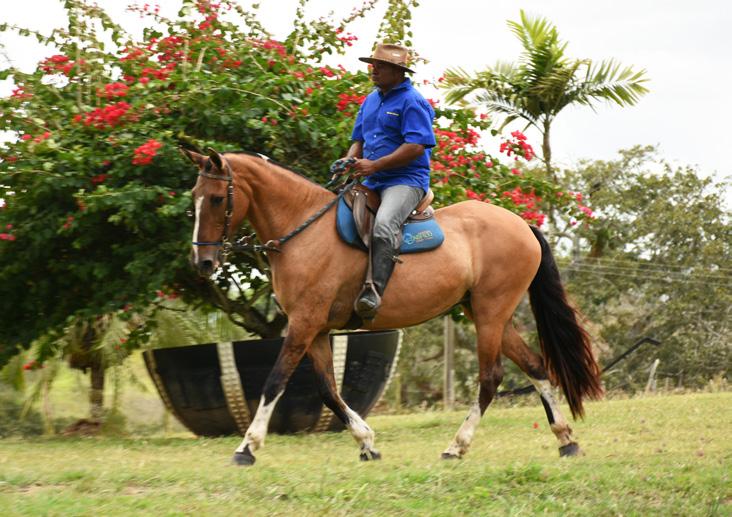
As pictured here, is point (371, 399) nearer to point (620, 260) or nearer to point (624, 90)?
point (624, 90)

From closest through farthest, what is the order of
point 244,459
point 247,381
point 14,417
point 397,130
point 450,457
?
point 244,459
point 397,130
point 450,457
point 247,381
point 14,417

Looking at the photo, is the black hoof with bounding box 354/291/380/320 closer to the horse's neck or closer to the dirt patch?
the horse's neck

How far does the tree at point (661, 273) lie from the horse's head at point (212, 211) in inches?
758

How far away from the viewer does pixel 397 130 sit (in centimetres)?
751

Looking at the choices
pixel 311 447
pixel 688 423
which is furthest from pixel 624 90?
pixel 311 447

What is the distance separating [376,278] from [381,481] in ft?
5.31

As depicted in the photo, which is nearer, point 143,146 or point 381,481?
point 381,481

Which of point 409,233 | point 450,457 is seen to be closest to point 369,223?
point 409,233

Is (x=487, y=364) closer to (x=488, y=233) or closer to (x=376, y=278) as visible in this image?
(x=488, y=233)

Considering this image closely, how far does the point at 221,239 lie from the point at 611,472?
10.5ft

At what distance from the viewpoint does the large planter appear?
33.3 feet

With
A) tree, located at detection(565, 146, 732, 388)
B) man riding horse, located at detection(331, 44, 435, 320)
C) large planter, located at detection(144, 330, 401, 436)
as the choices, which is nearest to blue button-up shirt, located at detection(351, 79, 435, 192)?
man riding horse, located at detection(331, 44, 435, 320)

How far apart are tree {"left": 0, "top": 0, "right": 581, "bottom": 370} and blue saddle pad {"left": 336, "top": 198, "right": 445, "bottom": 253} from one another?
228 centimetres

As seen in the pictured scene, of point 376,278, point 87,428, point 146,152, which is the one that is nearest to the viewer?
point 376,278
